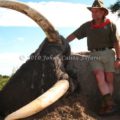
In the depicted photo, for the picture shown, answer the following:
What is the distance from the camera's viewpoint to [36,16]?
551 centimetres

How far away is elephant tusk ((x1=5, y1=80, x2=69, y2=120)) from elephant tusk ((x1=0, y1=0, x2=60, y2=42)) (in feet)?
1.81

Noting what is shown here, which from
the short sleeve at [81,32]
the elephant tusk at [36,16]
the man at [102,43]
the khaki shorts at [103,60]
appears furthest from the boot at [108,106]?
the short sleeve at [81,32]

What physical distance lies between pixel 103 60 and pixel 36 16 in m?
1.23

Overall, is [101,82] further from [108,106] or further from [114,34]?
[114,34]

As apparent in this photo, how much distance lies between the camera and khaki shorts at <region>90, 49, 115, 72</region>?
6.19m

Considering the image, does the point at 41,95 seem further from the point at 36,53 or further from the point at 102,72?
the point at 102,72

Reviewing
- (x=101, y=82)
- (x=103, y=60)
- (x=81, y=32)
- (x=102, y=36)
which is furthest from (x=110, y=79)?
(x=81, y=32)

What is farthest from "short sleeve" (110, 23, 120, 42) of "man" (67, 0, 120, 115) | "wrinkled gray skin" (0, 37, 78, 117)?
"wrinkled gray skin" (0, 37, 78, 117)

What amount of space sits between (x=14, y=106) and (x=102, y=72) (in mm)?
1188

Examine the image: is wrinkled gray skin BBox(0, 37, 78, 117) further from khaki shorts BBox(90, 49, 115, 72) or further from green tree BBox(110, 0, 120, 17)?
green tree BBox(110, 0, 120, 17)

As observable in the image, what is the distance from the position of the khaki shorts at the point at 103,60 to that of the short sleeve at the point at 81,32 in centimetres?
39

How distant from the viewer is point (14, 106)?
5719mm

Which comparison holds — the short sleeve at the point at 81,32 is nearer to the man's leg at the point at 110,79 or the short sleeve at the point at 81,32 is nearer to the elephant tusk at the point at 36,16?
the man's leg at the point at 110,79

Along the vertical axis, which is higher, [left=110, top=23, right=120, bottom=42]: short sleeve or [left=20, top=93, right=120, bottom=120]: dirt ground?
[left=110, top=23, right=120, bottom=42]: short sleeve
